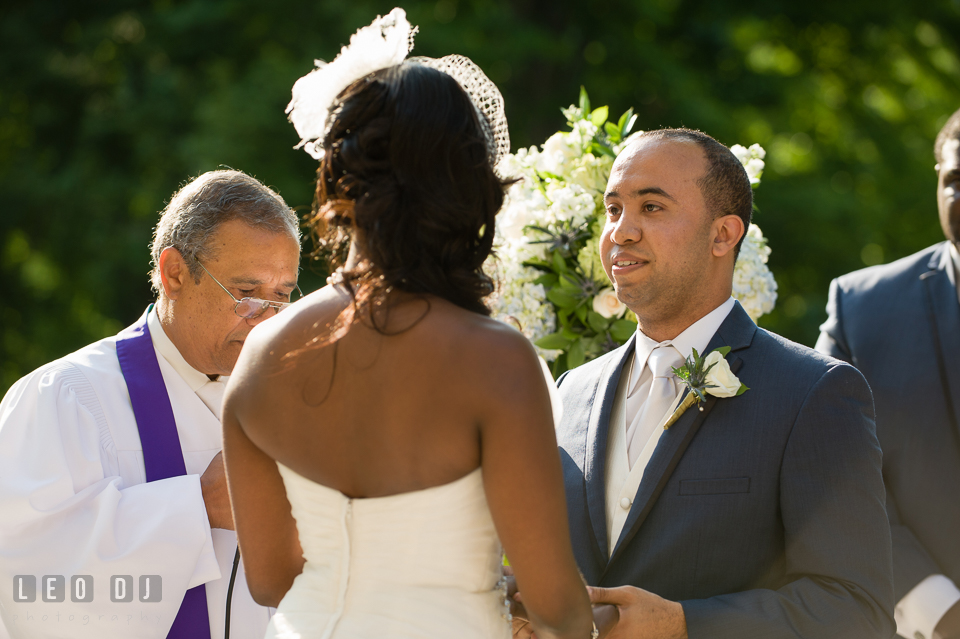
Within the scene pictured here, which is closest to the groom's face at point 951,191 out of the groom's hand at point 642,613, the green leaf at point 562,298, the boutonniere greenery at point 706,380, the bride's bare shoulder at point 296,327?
the green leaf at point 562,298

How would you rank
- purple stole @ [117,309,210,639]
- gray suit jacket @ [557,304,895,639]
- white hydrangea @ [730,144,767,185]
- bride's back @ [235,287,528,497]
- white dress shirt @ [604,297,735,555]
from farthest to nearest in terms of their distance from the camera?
white hydrangea @ [730,144,767,185] → purple stole @ [117,309,210,639] → white dress shirt @ [604,297,735,555] → gray suit jacket @ [557,304,895,639] → bride's back @ [235,287,528,497]

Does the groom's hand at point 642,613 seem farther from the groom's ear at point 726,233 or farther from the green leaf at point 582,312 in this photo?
the green leaf at point 582,312

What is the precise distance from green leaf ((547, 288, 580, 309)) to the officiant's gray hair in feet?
3.55

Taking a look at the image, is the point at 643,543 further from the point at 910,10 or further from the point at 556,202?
the point at 910,10

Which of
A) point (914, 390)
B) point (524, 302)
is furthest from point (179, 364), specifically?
Result: point (914, 390)

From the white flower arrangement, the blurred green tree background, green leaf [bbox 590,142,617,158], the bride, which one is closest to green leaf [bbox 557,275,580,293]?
the white flower arrangement

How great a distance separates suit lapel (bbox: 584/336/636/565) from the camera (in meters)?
2.64

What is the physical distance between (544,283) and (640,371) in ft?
2.91

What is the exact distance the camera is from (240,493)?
2.02m

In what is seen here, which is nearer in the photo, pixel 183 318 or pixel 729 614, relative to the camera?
pixel 729 614

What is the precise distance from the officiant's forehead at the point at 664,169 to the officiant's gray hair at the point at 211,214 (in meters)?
1.28

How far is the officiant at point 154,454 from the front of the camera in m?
2.74

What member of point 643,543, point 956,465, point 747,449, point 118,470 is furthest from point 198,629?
point 956,465

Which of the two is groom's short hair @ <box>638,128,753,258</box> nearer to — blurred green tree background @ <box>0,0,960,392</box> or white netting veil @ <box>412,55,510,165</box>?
white netting veil @ <box>412,55,510,165</box>
